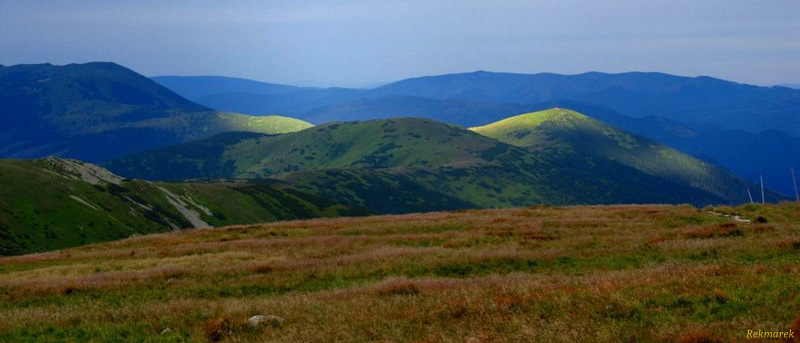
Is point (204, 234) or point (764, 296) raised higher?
point (764, 296)

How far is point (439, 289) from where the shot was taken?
18.9m

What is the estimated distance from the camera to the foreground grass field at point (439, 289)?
13.2 metres

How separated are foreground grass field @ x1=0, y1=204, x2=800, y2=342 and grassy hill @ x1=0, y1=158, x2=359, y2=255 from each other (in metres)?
65.5

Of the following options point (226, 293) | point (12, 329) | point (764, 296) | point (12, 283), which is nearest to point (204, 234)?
point (12, 283)

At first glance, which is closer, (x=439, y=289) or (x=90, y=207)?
(x=439, y=289)

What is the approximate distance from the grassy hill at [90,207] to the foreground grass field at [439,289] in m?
65.5

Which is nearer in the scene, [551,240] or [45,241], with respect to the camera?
[551,240]

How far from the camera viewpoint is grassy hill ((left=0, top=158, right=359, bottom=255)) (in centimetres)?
9725

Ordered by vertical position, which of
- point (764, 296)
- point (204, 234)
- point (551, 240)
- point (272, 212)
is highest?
point (764, 296)

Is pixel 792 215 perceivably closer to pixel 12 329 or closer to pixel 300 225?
Result: pixel 300 225

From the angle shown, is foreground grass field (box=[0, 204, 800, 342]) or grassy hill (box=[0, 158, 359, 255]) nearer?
foreground grass field (box=[0, 204, 800, 342])

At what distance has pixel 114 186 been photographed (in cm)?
13762

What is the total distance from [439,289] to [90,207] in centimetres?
11255

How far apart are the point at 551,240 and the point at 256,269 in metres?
16.2
